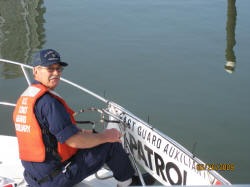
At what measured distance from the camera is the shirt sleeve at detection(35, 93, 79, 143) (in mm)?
2475

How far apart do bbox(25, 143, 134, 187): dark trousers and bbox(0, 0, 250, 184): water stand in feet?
8.47

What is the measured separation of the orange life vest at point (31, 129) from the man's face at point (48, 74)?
9 centimetres

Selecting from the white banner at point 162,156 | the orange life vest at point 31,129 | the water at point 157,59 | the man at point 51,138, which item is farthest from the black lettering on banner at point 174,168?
→ the water at point 157,59

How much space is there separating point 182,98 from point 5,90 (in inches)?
143

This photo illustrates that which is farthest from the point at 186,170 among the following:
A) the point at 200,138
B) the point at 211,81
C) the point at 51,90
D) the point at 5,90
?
the point at 5,90

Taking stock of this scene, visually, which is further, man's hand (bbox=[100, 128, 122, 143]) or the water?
the water

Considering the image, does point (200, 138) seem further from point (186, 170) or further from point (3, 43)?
point (3, 43)

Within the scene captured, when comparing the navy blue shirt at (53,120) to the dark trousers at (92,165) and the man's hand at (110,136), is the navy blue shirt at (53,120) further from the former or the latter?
the man's hand at (110,136)

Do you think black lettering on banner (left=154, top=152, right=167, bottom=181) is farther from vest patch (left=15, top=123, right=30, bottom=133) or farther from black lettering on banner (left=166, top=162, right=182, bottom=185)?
vest patch (left=15, top=123, right=30, bottom=133)

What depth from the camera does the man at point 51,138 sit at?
2.52m

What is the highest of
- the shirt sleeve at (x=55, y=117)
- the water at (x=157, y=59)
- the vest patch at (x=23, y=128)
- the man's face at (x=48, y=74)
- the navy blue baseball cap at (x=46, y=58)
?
the navy blue baseball cap at (x=46, y=58)

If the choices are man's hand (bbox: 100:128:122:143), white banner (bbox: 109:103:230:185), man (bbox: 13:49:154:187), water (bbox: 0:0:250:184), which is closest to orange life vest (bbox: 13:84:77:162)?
man (bbox: 13:49:154:187)

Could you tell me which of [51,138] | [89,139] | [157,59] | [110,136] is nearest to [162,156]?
[110,136]

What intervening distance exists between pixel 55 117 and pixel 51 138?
230 mm
